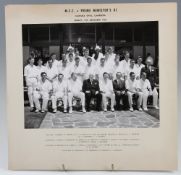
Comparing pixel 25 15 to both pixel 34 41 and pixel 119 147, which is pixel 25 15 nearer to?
pixel 34 41

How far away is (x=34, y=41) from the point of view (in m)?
0.78

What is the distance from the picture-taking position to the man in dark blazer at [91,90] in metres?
0.79

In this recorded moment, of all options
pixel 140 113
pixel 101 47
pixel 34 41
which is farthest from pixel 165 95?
pixel 34 41

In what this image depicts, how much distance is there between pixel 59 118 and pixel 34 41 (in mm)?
174

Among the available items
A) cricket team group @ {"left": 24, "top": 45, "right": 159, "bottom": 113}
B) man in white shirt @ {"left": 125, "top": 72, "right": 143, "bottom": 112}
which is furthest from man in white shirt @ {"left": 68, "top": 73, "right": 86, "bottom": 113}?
man in white shirt @ {"left": 125, "top": 72, "right": 143, "bottom": 112}

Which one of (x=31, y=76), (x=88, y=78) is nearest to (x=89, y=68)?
(x=88, y=78)

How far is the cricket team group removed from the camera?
79 cm

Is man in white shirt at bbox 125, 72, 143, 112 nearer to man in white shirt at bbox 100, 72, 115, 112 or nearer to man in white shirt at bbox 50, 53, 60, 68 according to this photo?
man in white shirt at bbox 100, 72, 115, 112

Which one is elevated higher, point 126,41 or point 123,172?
point 126,41

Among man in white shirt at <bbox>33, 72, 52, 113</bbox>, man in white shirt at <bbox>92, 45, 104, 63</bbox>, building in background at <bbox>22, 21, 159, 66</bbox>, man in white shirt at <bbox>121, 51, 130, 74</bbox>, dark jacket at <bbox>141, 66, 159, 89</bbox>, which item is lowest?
man in white shirt at <bbox>33, 72, 52, 113</bbox>

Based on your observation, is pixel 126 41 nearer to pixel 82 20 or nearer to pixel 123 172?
pixel 82 20

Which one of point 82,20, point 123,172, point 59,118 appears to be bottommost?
point 123,172

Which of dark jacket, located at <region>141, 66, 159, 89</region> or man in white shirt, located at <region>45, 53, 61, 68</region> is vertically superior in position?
man in white shirt, located at <region>45, 53, 61, 68</region>

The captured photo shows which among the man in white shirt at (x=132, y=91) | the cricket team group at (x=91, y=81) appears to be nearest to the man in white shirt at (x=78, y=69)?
the cricket team group at (x=91, y=81)
